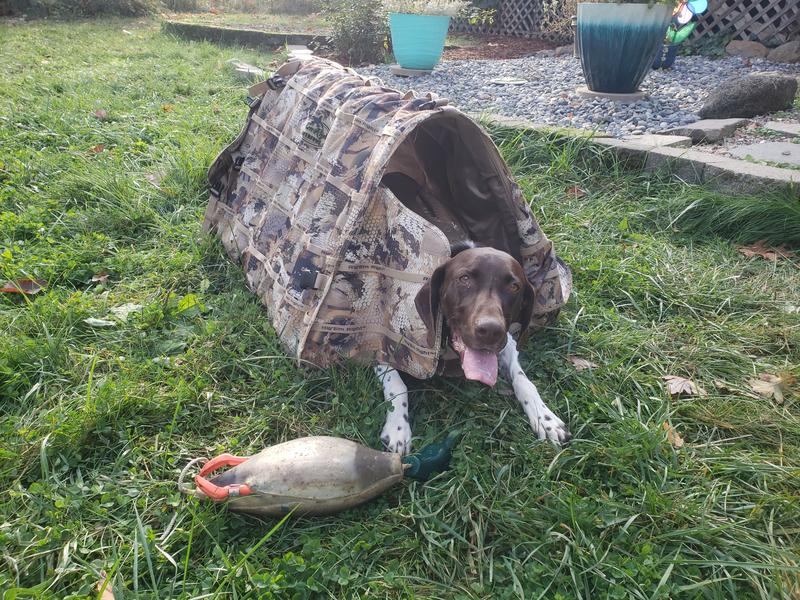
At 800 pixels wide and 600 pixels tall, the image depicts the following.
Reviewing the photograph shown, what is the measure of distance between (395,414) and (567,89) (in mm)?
5049

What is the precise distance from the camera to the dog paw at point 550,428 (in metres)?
2.12

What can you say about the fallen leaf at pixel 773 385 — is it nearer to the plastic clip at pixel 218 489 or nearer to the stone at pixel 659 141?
the plastic clip at pixel 218 489

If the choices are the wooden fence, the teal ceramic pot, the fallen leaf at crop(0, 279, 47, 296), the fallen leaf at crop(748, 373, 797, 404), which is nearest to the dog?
the fallen leaf at crop(748, 373, 797, 404)

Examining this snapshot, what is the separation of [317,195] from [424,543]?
4.82ft

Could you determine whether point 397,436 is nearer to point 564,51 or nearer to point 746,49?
point 746,49

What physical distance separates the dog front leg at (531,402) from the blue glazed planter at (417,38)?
535 centimetres

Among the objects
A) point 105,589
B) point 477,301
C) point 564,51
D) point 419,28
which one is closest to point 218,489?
point 105,589

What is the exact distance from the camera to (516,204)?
2.70m

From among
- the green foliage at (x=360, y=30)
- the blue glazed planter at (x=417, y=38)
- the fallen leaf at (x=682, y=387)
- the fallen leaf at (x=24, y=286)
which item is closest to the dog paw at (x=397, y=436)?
the fallen leaf at (x=682, y=387)

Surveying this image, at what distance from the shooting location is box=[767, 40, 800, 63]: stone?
7.10 m

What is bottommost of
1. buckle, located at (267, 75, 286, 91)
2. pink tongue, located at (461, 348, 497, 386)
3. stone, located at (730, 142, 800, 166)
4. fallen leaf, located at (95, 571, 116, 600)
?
fallen leaf, located at (95, 571, 116, 600)

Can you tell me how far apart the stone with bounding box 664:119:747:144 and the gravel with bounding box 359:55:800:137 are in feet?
0.60

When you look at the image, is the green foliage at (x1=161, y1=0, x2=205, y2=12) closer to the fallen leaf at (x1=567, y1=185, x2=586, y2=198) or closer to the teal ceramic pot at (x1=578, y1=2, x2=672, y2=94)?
the teal ceramic pot at (x1=578, y1=2, x2=672, y2=94)

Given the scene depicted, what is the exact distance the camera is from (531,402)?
2.24m
